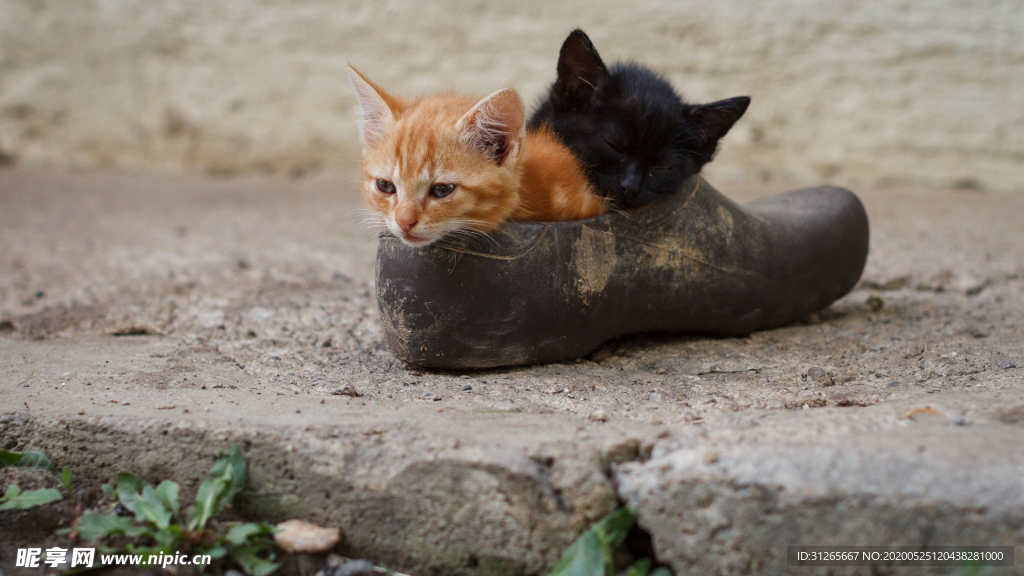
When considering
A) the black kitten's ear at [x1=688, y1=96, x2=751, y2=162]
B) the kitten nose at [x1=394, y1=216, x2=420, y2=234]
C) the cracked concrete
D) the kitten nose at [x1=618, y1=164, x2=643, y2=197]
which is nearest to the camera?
the cracked concrete

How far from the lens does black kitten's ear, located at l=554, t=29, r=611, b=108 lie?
1.94 m

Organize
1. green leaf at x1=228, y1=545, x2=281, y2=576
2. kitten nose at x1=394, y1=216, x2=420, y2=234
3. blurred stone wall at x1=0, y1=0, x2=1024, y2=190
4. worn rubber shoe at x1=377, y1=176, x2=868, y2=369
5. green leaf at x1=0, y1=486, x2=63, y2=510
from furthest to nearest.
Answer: blurred stone wall at x1=0, y1=0, x2=1024, y2=190 → worn rubber shoe at x1=377, y1=176, x2=868, y2=369 → kitten nose at x1=394, y1=216, x2=420, y2=234 → green leaf at x1=0, y1=486, x2=63, y2=510 → green leaf at x1=228, y1=545, x2=281, y2=576

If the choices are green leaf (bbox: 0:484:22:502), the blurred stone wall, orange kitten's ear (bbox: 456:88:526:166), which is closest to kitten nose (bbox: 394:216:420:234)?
orange kitten's ear (bbox: 456:88:526:166)

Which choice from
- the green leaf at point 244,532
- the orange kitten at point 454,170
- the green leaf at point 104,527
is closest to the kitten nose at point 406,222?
the orange kitten at point 454,170

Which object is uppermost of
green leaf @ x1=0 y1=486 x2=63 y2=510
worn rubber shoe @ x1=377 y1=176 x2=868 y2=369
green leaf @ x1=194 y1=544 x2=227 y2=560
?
worn rubber shoe @ x1=377 y1=176 x2=868 y2=369

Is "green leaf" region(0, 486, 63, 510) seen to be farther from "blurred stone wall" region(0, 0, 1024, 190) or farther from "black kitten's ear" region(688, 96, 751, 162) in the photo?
"blurred stone wall" region(0, 0, 1024, 190)

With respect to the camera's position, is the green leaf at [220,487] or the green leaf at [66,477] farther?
the green leaf at [66,477]

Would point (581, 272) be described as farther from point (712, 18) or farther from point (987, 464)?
point (712, 18)

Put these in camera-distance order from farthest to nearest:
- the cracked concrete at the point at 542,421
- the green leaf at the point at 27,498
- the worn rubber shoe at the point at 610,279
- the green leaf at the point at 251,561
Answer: the worn rubber shoe at the point at 610,279, the green leaf at the point at 27,498, the green leaf at the point at 251,561, the cracked concrete at the point at 542,421

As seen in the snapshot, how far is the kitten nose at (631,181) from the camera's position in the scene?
1866 mm

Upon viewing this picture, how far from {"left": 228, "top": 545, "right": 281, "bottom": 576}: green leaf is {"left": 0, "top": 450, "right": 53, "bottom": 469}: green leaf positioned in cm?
49

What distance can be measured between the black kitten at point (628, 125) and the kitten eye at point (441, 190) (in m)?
0.43

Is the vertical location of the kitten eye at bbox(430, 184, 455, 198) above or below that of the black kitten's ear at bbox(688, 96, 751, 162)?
below

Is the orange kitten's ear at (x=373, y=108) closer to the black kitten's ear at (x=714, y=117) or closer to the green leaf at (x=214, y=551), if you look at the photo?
the black kitten's ear at (x=714, y=117)
